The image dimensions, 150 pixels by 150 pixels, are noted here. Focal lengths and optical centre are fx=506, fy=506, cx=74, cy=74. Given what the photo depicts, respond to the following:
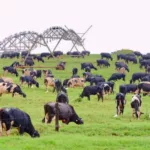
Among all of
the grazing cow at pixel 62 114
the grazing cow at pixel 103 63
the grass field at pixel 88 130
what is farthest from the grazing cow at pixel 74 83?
the grazing cow at pixel 62 114

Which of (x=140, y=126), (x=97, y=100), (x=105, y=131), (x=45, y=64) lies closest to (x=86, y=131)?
(x=105, y=131)

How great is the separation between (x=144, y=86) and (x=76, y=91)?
5.85m

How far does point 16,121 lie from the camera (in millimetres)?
19531

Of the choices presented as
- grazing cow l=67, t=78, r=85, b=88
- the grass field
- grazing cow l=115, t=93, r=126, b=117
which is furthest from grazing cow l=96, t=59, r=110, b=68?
grazing cow l=115, t=93, r=126, b=117

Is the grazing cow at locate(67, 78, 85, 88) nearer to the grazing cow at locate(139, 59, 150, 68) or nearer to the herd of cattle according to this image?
the herd of cattle

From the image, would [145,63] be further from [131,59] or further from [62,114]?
[62,114]

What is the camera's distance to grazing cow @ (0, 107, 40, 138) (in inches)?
753

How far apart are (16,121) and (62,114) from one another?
3789 millimetres

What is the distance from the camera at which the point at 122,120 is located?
2538 centimetres

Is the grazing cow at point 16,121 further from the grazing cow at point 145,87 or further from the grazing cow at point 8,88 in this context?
the grazing cow at point 145,87

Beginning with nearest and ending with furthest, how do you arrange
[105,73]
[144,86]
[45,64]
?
1. [144,86]
2. [105,73]
3. [45,64]

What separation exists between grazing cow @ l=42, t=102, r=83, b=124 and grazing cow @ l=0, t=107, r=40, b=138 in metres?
3.15

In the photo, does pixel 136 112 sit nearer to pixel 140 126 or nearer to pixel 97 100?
pixel 140 126

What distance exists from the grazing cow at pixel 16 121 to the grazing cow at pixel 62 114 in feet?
10.3
